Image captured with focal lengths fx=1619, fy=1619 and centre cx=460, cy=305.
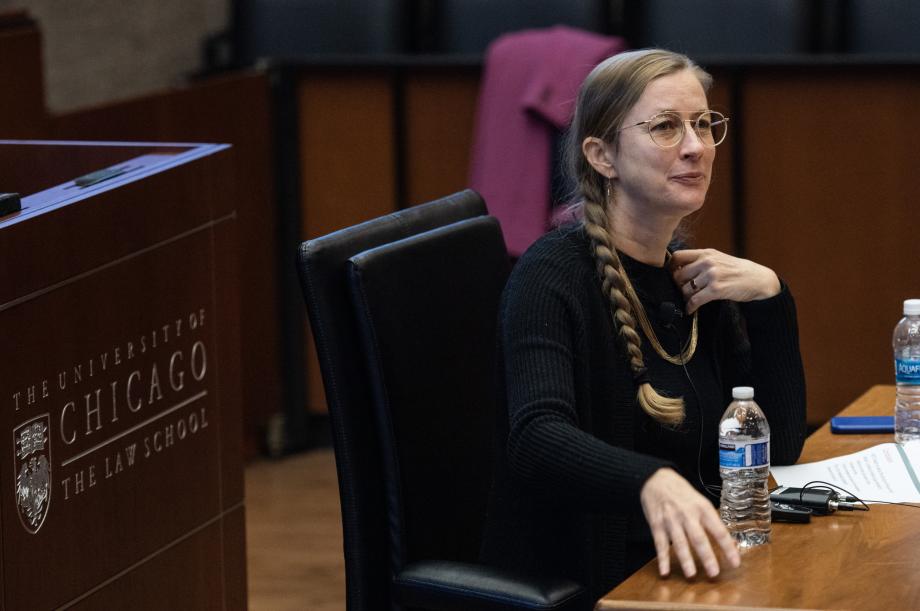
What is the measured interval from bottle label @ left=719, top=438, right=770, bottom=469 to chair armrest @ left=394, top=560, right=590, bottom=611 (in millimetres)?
256

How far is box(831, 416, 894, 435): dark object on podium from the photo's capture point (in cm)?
246

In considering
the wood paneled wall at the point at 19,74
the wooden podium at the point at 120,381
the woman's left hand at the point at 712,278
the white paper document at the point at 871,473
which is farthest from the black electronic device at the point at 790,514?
the wood paneled wall at the point at 19,74

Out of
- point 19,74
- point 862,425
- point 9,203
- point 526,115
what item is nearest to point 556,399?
point 862,425

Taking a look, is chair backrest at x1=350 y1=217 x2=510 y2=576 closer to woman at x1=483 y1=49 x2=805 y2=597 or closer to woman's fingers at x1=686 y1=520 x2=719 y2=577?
woman at x1=483 y1=49 x2=805 y2=597

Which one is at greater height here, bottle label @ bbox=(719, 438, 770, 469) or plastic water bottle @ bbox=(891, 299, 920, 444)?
bottle label @ bbox=(719, 438, 770, 469)

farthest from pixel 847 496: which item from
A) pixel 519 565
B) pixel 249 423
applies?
pixel 249 423

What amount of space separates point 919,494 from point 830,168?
2.54m

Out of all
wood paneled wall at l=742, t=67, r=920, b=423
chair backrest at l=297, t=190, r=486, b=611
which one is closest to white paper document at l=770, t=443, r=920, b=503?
chair backrest at l=297, t=190, r=486, b=611

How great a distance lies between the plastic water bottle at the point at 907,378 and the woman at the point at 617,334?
0.20 meters

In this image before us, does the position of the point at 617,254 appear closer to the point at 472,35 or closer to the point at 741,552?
the point at 741,552

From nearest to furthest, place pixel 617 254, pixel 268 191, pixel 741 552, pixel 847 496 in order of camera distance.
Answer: pixel 741 552 → pixel 847 496 → pixel 617 254 → pixel 268 191

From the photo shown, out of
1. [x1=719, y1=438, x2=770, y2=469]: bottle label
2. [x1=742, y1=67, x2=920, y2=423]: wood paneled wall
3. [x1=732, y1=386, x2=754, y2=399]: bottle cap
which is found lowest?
[x1=742, y1=67, x2=920, y2=423]: wood paneled wall

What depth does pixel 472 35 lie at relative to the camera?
16.4ft

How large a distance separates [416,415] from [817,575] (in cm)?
65
